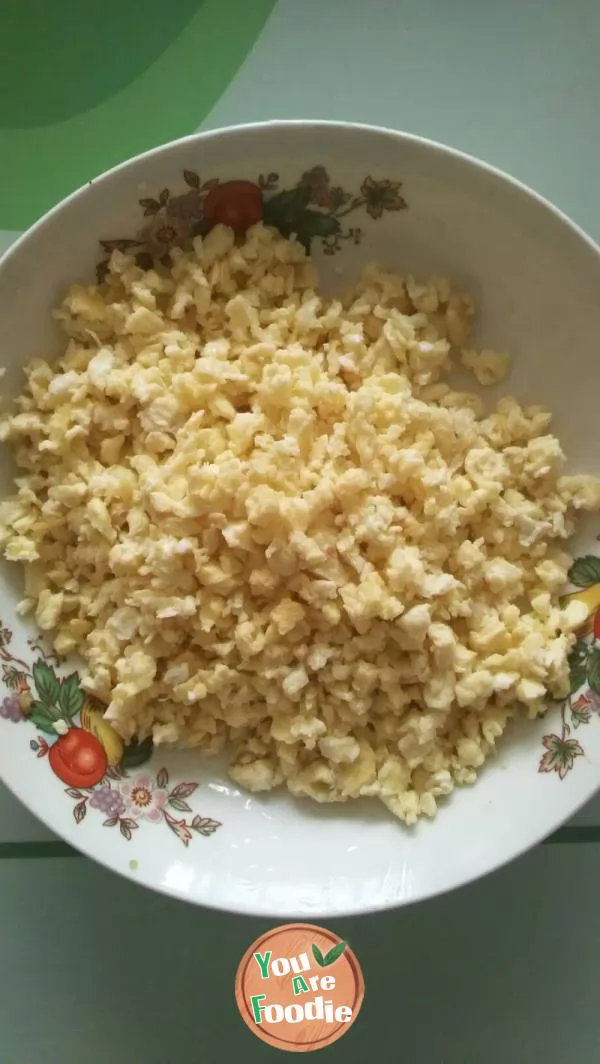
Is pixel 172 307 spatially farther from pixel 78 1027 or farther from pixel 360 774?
pixel 78 1027

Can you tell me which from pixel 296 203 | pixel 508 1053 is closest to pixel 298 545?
pixel 296 203

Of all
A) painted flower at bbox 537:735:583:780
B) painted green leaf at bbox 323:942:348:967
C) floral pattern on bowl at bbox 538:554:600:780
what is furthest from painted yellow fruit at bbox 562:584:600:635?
painted green leaf at bbox 323:942:348:967

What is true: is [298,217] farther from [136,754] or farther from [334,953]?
[334,953]

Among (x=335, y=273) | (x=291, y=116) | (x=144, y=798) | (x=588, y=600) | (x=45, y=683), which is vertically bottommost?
(x=144, y=798)

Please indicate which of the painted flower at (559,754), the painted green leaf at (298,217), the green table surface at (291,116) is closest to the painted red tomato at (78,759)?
the green table surface at (291,116)

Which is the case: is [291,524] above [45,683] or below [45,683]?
above

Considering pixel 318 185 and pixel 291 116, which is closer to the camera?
pixel 318 185

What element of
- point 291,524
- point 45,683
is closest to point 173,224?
point 291,524

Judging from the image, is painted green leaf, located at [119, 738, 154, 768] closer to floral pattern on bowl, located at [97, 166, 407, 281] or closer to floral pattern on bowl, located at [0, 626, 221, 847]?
floral pattern on bowl, located at [0, 626, 221, 847]
